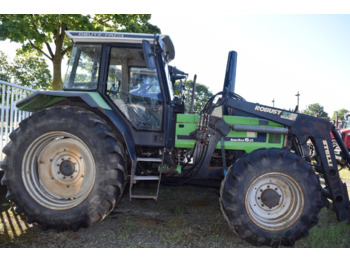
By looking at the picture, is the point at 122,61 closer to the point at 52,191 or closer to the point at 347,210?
the point at 52,191

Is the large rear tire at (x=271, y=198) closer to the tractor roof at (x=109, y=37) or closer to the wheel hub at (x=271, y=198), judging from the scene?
the wheel hub at (x=271, y=198)

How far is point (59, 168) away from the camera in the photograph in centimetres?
349

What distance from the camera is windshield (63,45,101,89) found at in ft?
12.4

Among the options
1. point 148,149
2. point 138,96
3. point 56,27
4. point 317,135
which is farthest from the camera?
point 56,27

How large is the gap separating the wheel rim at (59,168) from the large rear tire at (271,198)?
1.78 metres

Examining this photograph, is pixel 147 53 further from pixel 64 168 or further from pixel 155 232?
pixel 155 232

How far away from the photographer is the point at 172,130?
3945 millimetres

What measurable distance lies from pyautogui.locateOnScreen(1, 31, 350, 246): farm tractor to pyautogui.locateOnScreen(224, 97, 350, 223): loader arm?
1cm

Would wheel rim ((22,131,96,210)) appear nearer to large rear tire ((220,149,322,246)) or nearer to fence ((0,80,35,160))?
large rear tire ((220,149,322,246))

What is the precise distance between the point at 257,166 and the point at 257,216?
64 centimetres

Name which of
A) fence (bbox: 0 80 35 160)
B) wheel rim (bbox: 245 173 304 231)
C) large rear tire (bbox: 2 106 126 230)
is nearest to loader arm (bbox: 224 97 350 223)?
wheel rim (bbox: 245 173 304 231)

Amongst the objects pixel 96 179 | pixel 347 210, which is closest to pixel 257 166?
pixel 347 210

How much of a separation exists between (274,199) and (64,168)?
2685 millimetres

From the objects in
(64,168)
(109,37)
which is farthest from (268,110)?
(64,168)
